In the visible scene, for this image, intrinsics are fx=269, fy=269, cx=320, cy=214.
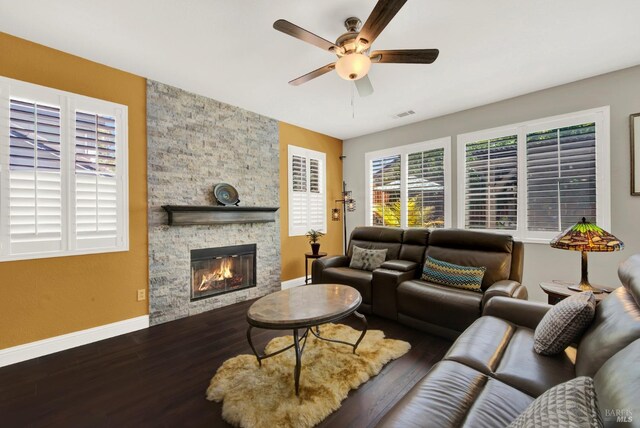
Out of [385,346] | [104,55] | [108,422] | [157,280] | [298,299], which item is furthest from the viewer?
[157,280]

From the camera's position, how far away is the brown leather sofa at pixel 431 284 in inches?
101

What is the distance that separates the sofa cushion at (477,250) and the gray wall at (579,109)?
0.87m

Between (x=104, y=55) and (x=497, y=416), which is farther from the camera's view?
(x=104, y=55)

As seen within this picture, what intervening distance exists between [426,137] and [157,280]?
438 cm

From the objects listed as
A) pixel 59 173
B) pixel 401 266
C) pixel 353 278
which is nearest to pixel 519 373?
pixel 401 266

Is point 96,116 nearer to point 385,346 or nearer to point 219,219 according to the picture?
point 219,219

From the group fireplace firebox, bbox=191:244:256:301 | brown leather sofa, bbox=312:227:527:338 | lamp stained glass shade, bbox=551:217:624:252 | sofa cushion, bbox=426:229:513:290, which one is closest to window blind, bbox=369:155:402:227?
brown leather sofa, bbox=312:227:527:338

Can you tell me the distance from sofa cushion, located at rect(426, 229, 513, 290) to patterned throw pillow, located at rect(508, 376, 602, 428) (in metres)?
2.21

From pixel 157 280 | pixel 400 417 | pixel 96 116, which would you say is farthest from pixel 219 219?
pixel 400 417

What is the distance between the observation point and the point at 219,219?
3561 mm

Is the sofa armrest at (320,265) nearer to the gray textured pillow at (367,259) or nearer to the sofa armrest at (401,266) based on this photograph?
the gray textured pillow at (367,259)

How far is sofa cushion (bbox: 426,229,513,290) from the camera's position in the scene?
2.89 metres

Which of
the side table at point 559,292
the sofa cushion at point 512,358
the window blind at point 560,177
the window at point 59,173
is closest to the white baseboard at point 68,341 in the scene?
the window at point 59,173

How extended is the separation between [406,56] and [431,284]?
2272mm
